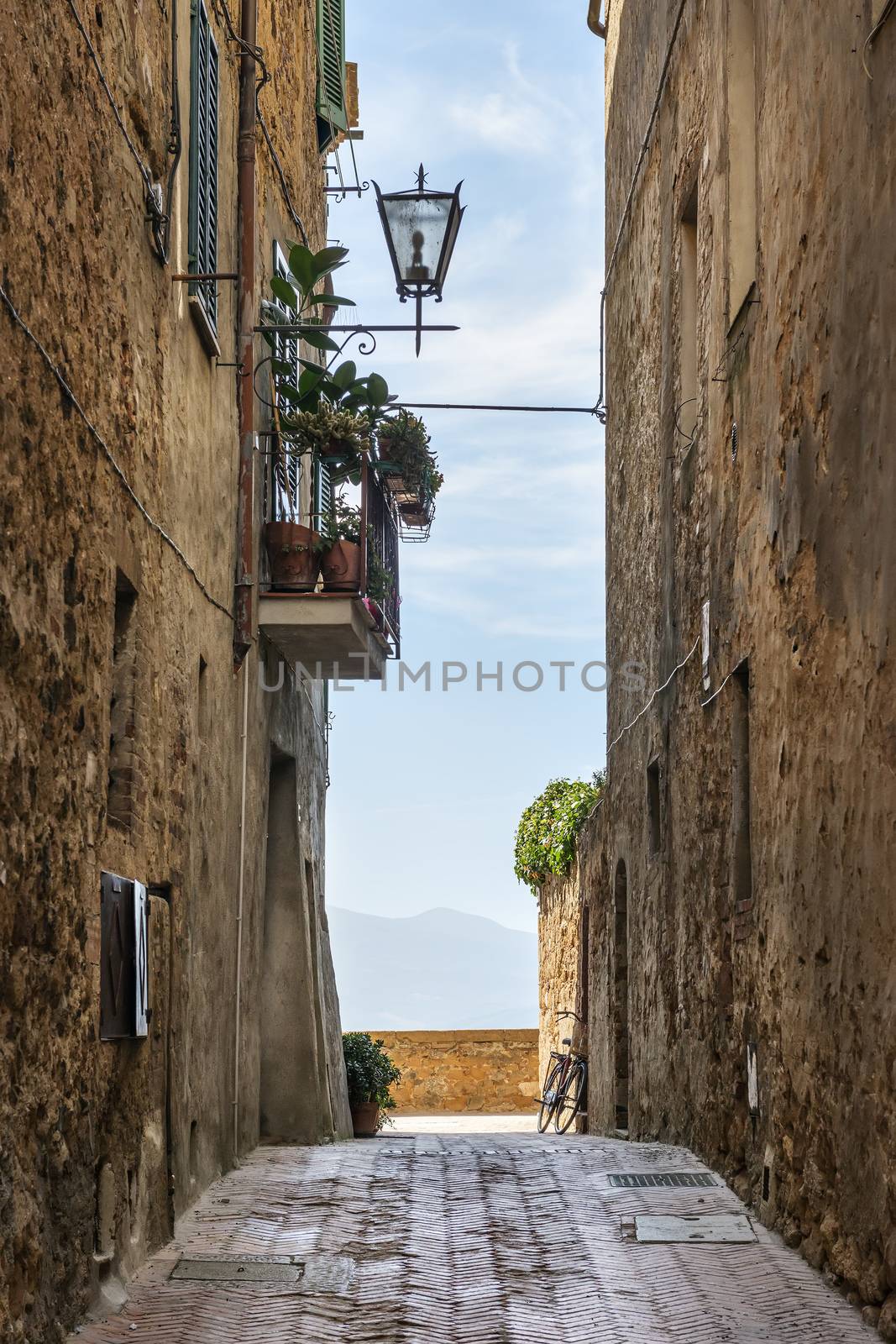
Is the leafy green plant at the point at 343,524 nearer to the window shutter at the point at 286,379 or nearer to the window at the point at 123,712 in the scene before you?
the window shutter at the point at 286,379

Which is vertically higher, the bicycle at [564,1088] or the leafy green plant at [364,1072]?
the leafy green plant at [364,1072]

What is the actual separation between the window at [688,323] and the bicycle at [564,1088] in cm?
766

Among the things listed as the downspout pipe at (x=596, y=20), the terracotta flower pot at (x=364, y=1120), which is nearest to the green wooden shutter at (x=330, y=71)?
the downspout pipe at (x=596, y=20)

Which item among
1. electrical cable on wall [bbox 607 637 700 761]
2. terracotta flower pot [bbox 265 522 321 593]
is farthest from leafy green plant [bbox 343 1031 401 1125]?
terracotta flower pot [bbox 265 522 321 593]

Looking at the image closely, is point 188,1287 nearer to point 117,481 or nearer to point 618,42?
point 117,481

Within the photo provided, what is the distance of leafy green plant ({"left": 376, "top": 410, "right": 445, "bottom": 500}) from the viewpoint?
12.0 metres

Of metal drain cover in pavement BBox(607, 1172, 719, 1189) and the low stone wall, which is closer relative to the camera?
metal drain cover in pavement BBox(607, 1172, 719, 1189)

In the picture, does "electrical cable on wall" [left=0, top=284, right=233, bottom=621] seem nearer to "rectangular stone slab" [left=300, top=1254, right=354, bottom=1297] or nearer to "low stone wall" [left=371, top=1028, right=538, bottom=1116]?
"rectangular stone slab" [left=300, top=1254, right=354, bottom=1297]

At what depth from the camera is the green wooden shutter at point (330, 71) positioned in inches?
576

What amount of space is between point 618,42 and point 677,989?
9.16 m

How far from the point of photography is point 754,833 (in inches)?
299

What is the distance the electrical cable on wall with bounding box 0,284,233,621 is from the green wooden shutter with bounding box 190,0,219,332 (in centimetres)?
136

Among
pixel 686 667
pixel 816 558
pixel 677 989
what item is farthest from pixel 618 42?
Result: pixel 816 558

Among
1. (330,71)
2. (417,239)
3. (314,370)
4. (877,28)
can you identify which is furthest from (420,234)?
(330,71)
